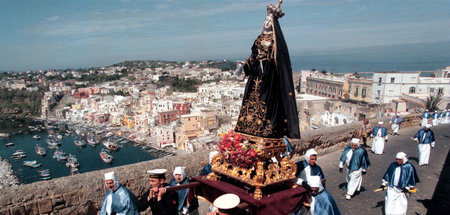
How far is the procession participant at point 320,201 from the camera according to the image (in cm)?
343

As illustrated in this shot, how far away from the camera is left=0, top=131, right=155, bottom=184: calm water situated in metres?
71.6

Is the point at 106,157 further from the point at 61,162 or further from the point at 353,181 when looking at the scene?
the point at 353,181

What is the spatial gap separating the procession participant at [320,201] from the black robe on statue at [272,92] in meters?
0.80

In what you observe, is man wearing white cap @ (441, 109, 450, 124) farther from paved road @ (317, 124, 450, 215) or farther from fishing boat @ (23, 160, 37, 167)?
fishing boat @ (23, 160, 37, 167)

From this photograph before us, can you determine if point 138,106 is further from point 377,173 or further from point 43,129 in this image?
point 377,173

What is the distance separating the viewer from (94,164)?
77.1 metres

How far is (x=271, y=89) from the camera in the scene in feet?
9.68

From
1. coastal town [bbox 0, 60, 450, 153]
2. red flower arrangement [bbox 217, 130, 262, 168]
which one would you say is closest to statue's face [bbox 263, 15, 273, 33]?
red flower arrangement [bbox 217, 130, 262, 168]

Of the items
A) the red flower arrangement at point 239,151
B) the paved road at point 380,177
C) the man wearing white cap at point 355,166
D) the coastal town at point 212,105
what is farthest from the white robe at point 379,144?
the red flower arrangement at point 239,151

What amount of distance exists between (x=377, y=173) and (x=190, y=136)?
6015cm

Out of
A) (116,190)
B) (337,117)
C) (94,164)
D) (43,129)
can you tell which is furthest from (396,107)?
(43,129)

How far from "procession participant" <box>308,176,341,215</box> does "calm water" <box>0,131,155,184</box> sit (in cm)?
7177

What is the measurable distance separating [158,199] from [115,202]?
0.65 metres

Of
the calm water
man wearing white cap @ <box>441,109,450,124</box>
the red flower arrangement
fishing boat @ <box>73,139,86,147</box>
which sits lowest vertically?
the calm water
